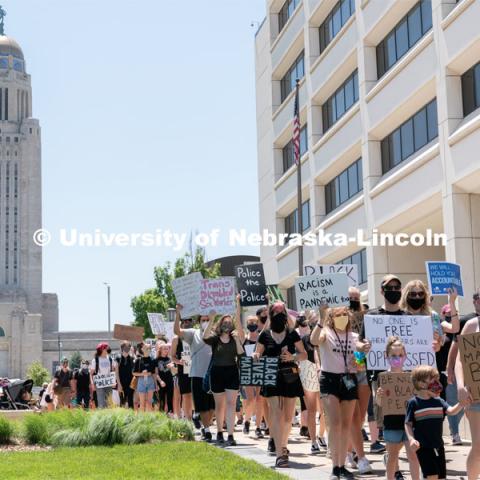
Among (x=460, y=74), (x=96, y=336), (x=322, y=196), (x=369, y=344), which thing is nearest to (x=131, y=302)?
(x=322, y=196)

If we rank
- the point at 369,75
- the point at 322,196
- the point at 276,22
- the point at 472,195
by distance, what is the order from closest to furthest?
the point at 472,195 < the point at 369,75 < the point at 322,196 < the point at 276,22

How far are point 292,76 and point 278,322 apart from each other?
3148cm

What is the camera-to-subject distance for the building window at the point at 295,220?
39750mm

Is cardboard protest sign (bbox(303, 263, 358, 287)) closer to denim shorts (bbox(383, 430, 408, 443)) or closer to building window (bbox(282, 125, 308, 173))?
denim shorts (bbox(383, 430, 408, 443))

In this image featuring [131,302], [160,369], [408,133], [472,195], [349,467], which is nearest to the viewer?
[349,467]

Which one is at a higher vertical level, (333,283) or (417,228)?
(417,228)

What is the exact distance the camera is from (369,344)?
10109mm

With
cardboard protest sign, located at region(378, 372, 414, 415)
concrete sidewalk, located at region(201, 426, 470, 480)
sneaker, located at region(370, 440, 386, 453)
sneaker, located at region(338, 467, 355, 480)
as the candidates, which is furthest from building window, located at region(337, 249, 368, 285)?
cardboard protest sign, located at region(378, 372, 414, 415)

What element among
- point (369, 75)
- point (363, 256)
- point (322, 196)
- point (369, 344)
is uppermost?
point (369, 75)

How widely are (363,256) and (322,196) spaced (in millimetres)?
5595

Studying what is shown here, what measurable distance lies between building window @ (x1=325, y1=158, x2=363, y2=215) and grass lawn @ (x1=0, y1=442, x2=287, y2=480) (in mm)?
19529

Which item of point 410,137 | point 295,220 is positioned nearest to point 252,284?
point 410,137

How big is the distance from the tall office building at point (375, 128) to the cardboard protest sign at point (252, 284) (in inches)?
219

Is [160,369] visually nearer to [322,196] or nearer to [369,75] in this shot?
[369,75]
